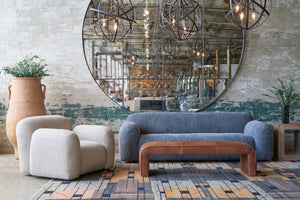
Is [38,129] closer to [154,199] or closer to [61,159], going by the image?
[61,159]

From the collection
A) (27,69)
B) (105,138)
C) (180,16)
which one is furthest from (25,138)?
(180,16)

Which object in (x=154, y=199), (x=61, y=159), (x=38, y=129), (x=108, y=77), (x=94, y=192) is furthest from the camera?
(x=108, y=77)

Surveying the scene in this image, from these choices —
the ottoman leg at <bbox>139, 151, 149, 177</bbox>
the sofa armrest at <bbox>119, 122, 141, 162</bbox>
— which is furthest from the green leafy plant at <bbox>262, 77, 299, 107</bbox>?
the ottoman leg at <bbox>139, 151, 149, 177</bbox>

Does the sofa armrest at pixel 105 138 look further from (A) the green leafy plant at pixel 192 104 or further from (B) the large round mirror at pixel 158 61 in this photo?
(A) the green leafy plant at pixel 192 104

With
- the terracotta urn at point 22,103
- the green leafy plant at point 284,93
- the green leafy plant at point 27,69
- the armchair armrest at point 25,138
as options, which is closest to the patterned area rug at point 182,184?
the armchair armrest at point 25,138

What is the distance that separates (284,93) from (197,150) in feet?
7.67

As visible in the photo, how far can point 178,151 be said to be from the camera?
12.6 feet

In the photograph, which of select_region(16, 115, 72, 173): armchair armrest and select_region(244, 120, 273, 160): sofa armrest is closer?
select_region(16, 115, 72, 173): armchair armrest

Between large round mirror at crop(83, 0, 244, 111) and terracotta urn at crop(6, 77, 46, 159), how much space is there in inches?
45.0

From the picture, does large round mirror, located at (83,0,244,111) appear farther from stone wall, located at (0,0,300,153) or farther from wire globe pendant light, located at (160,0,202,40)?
wire globe pendant light, located at (160,0,202,40)

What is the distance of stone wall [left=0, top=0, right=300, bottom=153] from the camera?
5660mm

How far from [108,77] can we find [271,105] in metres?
3.11

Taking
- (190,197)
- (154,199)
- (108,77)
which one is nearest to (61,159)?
(154,199)

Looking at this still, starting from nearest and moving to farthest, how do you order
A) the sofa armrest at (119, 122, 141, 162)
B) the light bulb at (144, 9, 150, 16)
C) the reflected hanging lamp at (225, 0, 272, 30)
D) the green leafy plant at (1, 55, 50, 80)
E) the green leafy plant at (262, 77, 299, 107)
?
the reflected hanging lamp at (225, 0, 272, 30), the sofa armrest at (119, 122, 141, 162), the green leafy plant at (1, 55, 50, 80), the green leafy plant at (262, 77, 299, 107), the light bulb at (144, 9, 150, 16)
